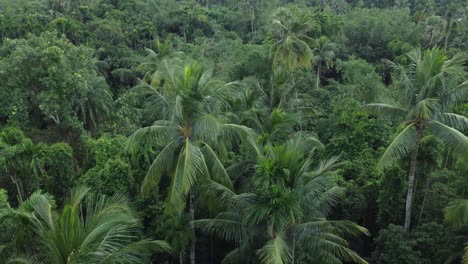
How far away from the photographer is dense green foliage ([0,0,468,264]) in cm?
941

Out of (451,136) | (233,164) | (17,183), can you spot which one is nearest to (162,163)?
(233,164)

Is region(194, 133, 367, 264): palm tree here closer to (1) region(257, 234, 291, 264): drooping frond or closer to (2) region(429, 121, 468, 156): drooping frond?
(1) region(257, 234, 291, 264): drooping frond

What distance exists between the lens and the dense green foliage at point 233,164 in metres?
9.41

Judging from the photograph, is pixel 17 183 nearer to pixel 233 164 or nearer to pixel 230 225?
pixel 233 164

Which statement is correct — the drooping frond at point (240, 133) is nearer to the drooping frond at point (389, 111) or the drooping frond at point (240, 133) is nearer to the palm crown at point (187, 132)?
the palm crown at point (187, 132)

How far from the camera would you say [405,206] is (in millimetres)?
13977

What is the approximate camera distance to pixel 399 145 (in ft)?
37.0

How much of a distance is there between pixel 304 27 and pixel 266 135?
36.4 ft

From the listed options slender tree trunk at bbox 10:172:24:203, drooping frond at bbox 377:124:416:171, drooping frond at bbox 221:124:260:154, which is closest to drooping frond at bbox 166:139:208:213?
drooping frond at bbox 221:124:260:154

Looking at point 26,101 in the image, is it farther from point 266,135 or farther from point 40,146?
point 266,135

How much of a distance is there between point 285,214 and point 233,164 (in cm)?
442

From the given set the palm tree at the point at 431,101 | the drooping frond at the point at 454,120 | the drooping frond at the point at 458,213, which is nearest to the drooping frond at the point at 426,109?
the palm tree at the point at 431,101

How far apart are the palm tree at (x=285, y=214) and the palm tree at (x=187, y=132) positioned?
842 mm

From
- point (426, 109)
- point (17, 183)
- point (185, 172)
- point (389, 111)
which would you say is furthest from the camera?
point (17, 183)
